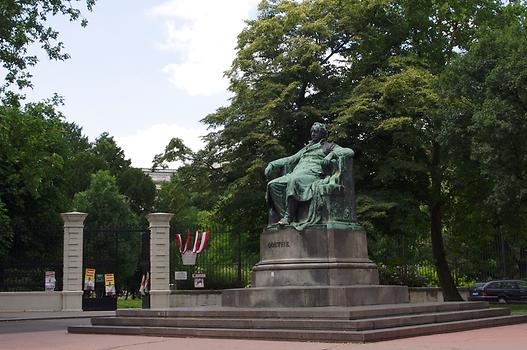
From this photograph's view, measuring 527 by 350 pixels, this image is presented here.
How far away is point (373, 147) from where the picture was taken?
83.9ft

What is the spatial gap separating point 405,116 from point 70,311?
45.2ft

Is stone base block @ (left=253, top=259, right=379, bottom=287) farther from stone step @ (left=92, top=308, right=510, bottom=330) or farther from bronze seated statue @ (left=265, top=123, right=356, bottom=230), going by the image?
stone step @ (left=92, top=308, right=510, bottom=330)

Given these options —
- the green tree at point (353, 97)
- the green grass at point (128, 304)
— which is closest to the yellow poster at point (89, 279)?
the green grass at point (128, 304)

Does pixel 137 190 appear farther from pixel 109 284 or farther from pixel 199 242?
pixel 199 242

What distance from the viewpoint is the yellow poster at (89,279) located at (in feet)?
86.6

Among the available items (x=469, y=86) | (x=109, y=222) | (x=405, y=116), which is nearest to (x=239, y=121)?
(x=405, y=116)

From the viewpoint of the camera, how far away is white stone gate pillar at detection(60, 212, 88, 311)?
84.1ft

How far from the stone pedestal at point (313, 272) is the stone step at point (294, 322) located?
1217 millimetres

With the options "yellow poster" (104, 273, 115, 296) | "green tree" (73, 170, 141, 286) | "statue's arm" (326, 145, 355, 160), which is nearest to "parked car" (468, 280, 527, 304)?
"yellow poster" (104, 273, 115, 296)

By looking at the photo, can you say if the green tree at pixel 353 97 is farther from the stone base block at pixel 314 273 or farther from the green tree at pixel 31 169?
the stone base block at pixel 314 273

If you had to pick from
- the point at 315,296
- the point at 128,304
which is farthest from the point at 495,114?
the point at 128,304

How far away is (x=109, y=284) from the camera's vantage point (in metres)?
26.7

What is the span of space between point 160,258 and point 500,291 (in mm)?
14818

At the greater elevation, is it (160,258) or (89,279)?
(160,258)
